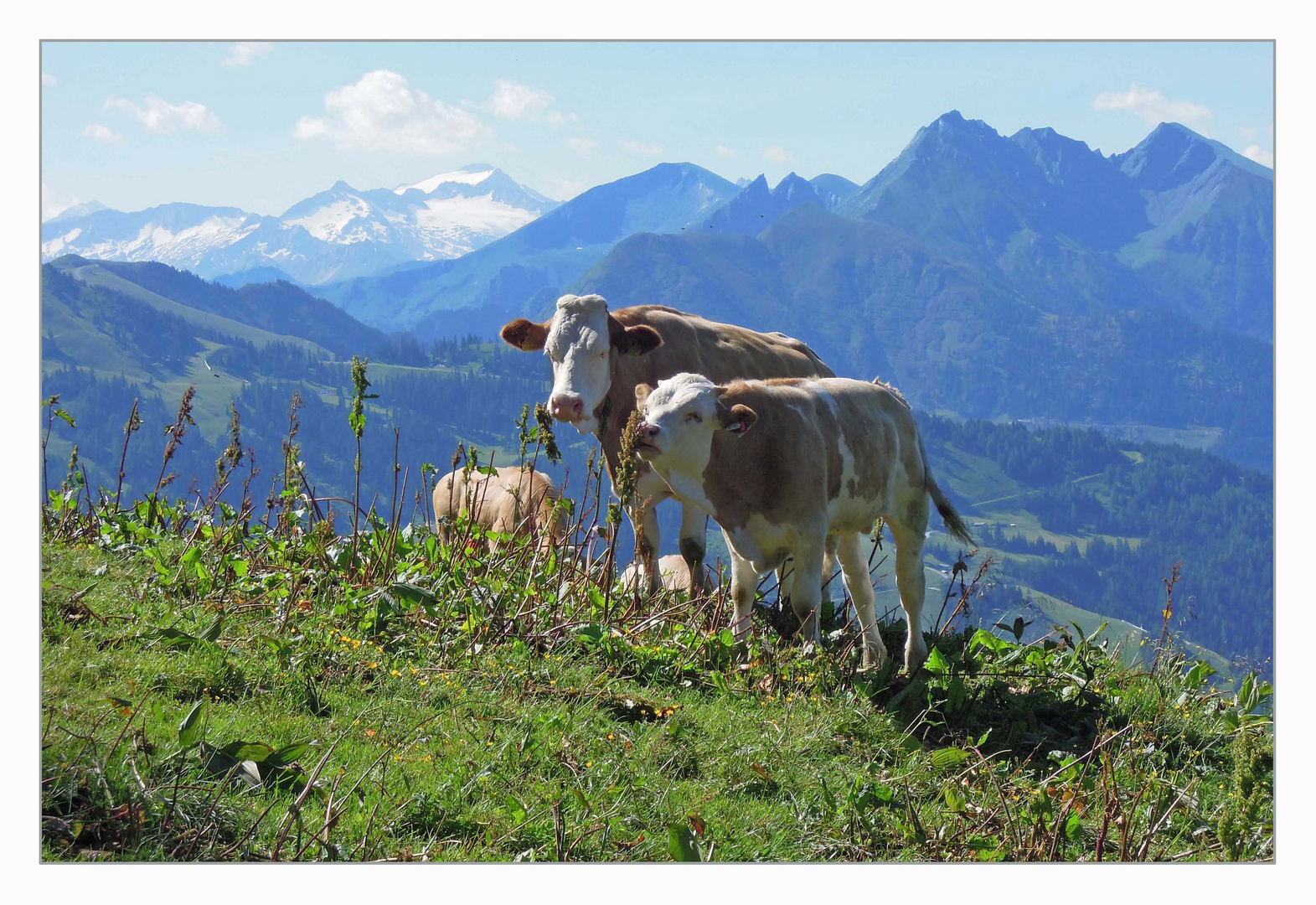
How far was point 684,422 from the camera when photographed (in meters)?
7.25

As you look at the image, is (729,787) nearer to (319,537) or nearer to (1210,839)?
(1210,839)

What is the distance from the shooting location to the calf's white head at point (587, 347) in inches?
373

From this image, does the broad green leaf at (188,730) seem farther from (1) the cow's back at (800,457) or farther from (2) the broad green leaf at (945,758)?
(2) the broad green leaf at (945,758)

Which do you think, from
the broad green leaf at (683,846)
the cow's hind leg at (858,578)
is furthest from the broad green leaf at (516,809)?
the cow's hind leg at (858,578)

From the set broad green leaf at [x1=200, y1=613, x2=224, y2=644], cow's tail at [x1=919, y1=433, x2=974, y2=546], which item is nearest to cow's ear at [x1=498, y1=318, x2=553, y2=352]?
cow's tail at [x1=919, y1=433, x2=974, y2=546]

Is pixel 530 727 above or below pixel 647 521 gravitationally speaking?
below

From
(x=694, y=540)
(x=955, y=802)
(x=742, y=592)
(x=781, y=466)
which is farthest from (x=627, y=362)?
(x=955, y=802)

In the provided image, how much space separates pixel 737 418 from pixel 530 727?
2408 mm

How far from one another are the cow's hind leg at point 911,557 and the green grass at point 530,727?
1.55 ft

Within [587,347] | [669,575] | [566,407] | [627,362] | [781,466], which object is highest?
[587,347]

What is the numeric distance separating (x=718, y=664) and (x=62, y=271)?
558ft

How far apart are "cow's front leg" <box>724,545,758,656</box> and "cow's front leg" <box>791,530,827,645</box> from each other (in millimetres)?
294

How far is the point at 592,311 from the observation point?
9.83 metres

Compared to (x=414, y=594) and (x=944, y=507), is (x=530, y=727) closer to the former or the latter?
(x=414, y=594)
